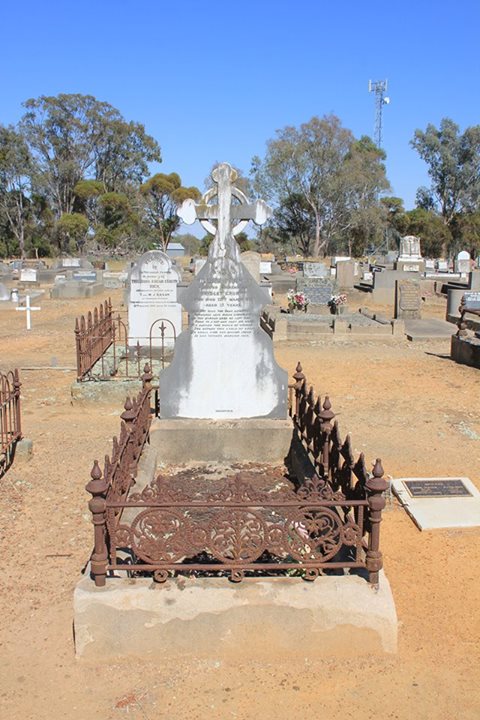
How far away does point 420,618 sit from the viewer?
423 centimetres

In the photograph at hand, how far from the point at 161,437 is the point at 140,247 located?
57.1 meters

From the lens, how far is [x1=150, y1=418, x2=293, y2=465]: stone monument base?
6.59 meters

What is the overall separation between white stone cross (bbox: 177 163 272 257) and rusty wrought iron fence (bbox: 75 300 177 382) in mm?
3406

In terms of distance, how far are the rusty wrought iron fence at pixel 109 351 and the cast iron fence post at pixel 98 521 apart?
6.22m

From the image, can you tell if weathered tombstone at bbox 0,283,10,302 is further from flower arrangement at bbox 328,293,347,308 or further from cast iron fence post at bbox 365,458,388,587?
cast iron fence post at bbox 365,458,388,587

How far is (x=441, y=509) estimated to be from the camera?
19.4 feet

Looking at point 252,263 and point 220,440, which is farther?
point 252,263

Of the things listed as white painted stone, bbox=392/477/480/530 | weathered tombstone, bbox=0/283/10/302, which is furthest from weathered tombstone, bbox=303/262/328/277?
white painted stone, bbox=392/477/480/530

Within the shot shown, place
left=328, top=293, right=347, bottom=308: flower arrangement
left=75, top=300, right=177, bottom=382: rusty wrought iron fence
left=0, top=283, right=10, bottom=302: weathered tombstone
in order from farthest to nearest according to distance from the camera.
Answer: left=0, top=283, right=10, bottom=302: weathered tombstone
left=328, top=293, right=347, bottom=308: flower arrangement
left=75, top=300, right=177, bottom=382: rusty wrought iron fence

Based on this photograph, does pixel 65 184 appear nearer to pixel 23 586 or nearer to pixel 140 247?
pixel 140 247

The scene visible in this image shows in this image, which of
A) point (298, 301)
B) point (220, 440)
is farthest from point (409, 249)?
point (220, 440)

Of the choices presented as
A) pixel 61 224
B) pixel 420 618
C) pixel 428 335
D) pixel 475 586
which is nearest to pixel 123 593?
pixel 420 618

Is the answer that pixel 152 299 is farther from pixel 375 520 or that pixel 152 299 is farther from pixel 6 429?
pixel 375 520

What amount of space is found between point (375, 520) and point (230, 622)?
99 cm
